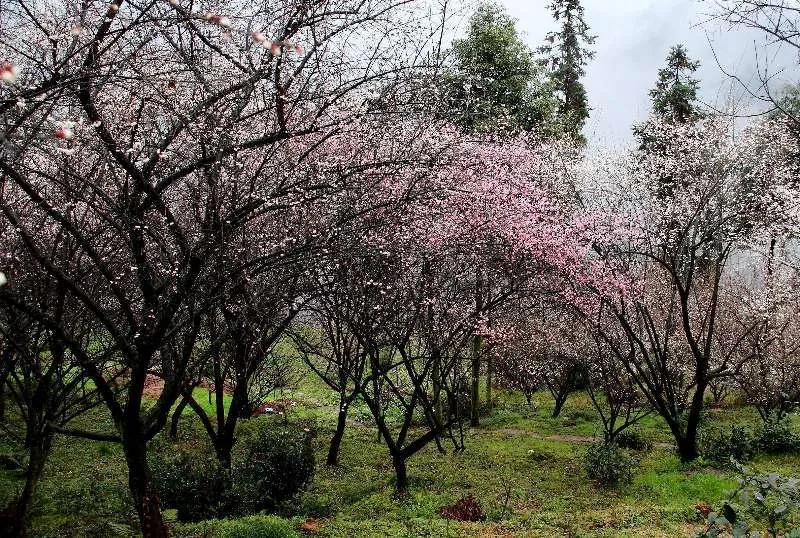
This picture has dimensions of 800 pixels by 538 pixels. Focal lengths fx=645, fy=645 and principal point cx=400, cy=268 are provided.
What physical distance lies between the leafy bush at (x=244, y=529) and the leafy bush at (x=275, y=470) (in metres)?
1.55

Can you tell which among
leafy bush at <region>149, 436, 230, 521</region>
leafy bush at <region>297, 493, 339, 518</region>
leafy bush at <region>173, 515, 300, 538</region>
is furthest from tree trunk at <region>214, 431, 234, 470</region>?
leafy bush at <region>173, 515, 300, 538</region>

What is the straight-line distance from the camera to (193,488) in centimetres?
1048

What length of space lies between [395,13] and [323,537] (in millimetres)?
7009

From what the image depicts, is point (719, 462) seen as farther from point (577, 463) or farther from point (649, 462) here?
point (577, 463)

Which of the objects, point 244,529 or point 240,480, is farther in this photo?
point 240,480

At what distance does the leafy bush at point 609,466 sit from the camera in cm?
1298

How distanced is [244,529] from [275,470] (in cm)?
367

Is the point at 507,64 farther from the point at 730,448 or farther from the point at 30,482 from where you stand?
the point at 30,482

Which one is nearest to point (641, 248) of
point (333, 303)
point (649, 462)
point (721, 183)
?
point (721, 183)

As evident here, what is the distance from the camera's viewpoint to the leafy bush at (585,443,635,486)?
42.6 feet

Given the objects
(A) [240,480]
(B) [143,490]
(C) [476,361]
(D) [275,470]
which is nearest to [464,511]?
(D) [275,470]

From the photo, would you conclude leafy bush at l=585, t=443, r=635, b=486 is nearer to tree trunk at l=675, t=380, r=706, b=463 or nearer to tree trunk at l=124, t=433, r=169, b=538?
tree trunk at l=675, t=380, r=706, b=463

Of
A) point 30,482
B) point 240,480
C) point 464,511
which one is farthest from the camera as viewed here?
point 240,480

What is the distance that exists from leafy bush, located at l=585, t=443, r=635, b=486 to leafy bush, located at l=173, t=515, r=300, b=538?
6750mm
